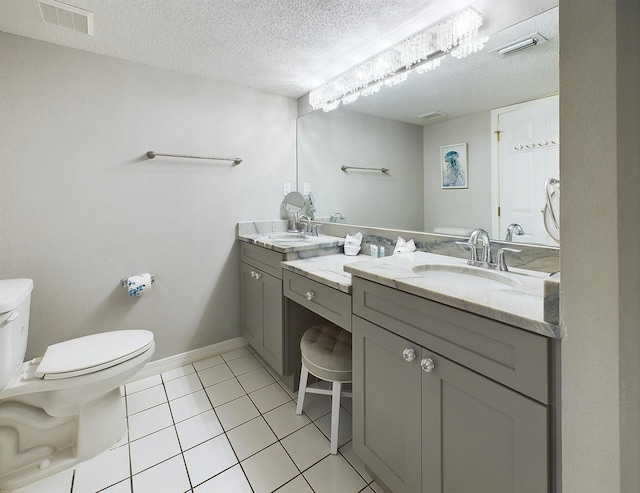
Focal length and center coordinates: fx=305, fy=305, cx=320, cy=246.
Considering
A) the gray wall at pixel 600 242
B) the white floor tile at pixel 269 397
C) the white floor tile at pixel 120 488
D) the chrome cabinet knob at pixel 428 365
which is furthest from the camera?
the white floor tile at pixel 269 397

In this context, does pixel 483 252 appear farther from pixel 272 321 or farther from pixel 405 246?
pixel 272 321

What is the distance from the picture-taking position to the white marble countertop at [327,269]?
1.33 metres

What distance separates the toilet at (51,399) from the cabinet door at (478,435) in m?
1.39

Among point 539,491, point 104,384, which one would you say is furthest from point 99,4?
point 539,491

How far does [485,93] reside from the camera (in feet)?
4.47

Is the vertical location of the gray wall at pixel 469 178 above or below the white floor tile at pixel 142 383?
above

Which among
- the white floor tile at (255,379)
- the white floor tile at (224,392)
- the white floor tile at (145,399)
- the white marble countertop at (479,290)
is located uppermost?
the white marble countertop at (479,290)

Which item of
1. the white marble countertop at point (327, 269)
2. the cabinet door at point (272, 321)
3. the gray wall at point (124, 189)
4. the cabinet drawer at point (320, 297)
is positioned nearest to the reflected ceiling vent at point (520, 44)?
the white marble countertop at point (327, 269)

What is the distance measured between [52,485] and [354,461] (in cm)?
127

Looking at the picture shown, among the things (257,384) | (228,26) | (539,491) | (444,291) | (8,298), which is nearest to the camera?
(539,491)

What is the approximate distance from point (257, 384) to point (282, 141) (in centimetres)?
185

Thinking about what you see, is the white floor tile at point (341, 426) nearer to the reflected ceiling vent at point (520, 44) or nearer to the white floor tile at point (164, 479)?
the white floor tile at point (164, 479)

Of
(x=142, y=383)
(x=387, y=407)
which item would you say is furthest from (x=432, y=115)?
(x=142, y=383)

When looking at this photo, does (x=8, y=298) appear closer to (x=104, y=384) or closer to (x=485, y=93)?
(x=104, y=384)
